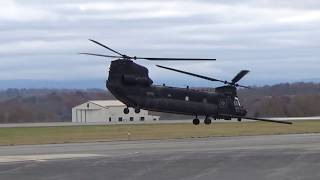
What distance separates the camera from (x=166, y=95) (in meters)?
35.2

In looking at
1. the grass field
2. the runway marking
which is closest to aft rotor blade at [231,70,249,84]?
the runway marking

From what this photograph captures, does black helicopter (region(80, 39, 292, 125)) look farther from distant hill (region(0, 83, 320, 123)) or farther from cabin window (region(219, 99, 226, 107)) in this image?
distant hill (region(0, 83, 320, 123))

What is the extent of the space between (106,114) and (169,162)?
8498 centimetres

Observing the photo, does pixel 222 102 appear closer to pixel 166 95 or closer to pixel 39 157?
pixel 166 95

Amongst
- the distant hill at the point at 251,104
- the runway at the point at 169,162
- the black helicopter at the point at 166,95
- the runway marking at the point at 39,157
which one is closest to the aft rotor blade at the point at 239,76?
the black helicopter at the point at 166,95

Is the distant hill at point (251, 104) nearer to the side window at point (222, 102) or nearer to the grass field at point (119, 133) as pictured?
the grass field at point (119, 133)

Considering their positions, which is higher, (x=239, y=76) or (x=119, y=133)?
(x=239, y=76)

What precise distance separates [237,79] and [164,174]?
30.7 ft

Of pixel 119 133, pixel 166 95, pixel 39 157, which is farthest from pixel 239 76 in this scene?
pixel 119 133

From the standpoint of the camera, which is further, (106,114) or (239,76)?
(106,114)

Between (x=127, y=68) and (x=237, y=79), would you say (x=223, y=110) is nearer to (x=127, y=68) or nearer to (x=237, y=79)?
(x=237, y=79)

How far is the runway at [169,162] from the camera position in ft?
94.2

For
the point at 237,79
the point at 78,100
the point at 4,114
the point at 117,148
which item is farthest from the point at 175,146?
the point at 78,100

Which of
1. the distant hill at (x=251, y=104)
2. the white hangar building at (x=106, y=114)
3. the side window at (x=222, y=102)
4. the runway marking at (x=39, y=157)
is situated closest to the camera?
the side window at (x=222, y=102)
